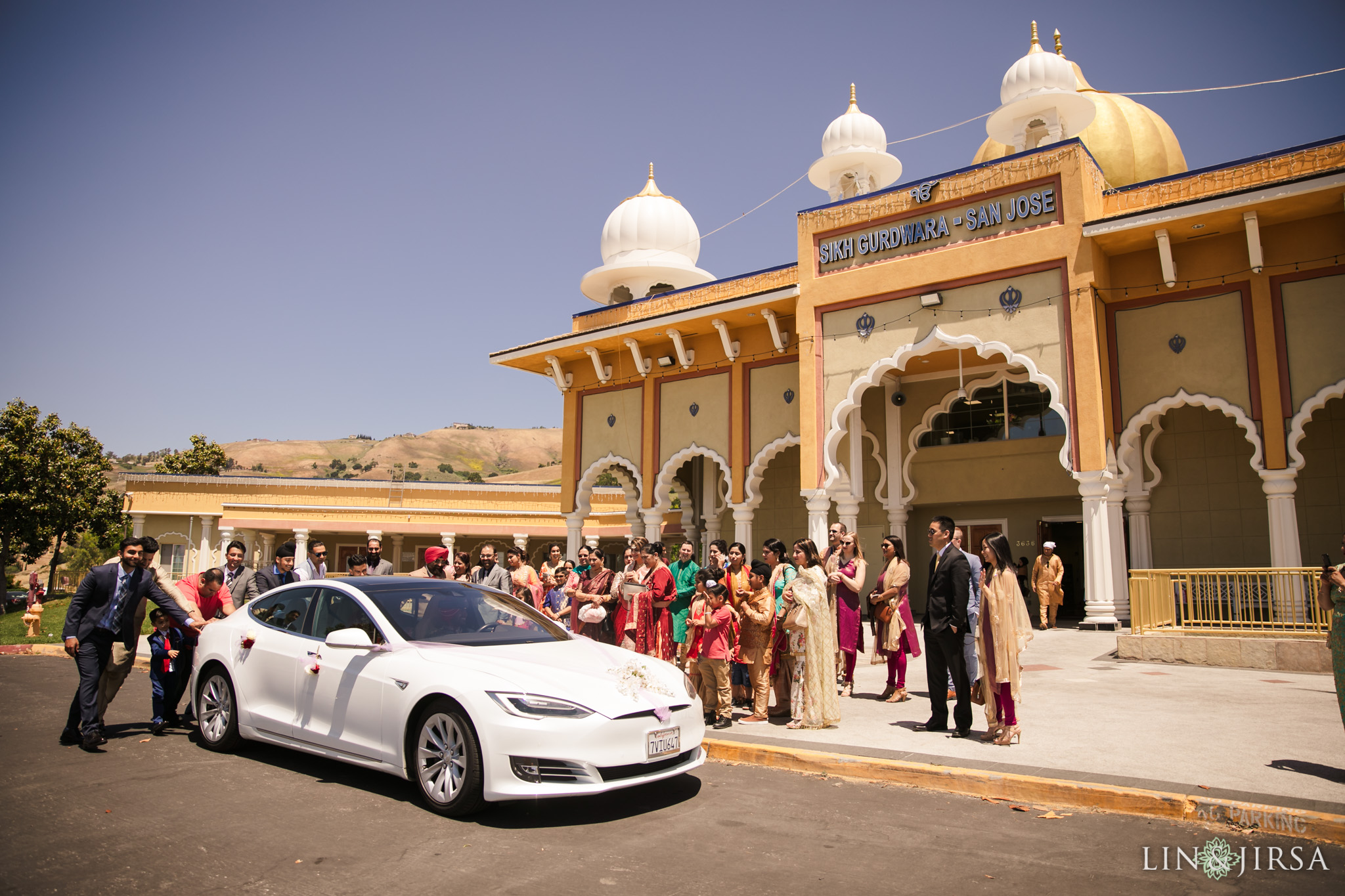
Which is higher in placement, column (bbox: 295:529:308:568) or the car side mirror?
column (bbox: 295:529:308:568)

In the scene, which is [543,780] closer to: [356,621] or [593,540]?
[356,621]

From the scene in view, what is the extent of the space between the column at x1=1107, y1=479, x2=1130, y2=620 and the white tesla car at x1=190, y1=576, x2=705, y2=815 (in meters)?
11.7

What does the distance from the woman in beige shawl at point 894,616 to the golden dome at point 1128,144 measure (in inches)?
539

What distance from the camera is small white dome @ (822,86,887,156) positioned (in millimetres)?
19641

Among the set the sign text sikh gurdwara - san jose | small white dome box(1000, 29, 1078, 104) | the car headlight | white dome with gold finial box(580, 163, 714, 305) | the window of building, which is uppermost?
small white dome box(1000, 29, 1078, 104)

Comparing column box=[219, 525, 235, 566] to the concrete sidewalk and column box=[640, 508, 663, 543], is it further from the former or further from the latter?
the concrete sidewalk

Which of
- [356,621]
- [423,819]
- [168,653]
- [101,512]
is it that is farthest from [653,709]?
[101,512]

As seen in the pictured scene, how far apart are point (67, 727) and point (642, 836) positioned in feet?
16.0

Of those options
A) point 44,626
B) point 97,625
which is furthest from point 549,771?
point 44,626

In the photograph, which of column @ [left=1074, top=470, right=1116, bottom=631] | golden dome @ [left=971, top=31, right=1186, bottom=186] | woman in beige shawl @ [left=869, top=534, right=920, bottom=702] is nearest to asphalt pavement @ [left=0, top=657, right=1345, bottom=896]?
woman in beige shawl @ [left=869, top=534, right=920, bottom=702]

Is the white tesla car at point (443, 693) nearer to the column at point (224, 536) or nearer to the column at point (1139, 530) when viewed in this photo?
the column at point (1139, 530)

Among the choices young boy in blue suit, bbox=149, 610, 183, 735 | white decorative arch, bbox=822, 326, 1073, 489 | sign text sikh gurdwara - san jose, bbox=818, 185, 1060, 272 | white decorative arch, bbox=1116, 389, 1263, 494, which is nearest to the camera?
young boy in blue suit, bbox=149, 610, 183, 735

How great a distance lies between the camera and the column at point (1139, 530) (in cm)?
1662

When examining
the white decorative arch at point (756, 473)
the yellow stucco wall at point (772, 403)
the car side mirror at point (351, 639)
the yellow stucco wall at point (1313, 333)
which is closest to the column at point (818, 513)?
the white decorative arch at point (756, 473)
